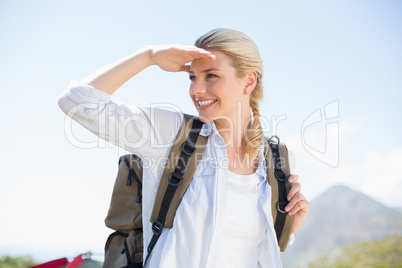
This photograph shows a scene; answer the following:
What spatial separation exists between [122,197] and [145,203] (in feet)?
0.80

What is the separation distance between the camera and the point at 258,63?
8.87ft

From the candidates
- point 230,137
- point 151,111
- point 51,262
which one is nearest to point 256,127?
point 230,137

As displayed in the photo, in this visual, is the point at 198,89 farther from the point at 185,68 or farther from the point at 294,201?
the point at 294,201

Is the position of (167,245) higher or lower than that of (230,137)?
lower

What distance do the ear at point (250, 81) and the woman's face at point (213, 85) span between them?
18 cm

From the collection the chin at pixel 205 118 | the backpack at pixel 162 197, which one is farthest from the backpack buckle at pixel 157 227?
the chin at pixel 205 118

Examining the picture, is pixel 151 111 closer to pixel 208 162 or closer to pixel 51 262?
pixel 208 162

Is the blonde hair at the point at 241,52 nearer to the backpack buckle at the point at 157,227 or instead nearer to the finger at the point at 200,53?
the finger at the point at 200,53

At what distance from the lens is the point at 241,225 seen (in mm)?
2227

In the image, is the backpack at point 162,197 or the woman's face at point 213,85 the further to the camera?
the woman's face at point 213,85

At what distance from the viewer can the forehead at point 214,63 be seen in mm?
2402

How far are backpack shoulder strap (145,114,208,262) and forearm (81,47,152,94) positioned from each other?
50 centimetres

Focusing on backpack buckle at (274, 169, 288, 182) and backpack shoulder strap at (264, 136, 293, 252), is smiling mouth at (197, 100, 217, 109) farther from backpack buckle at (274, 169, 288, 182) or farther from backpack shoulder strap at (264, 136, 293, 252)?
backpack buckle at (274, 169, 288, 182)

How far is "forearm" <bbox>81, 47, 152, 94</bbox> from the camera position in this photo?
81.7 inches
